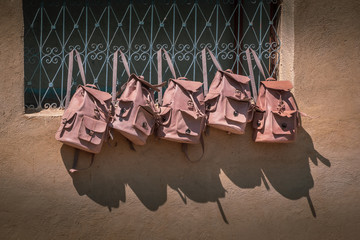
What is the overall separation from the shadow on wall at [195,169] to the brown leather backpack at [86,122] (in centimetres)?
25

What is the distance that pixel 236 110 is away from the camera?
330 cm

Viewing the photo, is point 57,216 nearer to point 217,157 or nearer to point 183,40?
point 217,157

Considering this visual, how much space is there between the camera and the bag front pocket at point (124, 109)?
10.4 ft

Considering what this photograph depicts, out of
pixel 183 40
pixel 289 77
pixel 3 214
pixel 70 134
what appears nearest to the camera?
pixel 70 134

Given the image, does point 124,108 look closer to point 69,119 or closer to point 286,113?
point 69,119

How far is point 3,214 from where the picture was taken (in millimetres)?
3342

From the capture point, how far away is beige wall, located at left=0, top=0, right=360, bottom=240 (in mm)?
3361

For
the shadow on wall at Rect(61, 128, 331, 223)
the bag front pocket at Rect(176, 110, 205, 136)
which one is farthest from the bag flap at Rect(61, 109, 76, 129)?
the bag front pocket at Rect(176, 110, 205, 136)

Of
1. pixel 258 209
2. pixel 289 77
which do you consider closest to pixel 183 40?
pixel 289 77

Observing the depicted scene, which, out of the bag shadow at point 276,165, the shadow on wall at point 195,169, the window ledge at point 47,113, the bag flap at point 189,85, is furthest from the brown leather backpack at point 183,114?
the window ledge at point 47,113

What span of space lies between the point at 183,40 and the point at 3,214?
283 cm

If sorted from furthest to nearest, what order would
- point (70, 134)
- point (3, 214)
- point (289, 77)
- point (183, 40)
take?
point (183, 40) → point (289, 77) → point (3, 214) → point (70, 134)

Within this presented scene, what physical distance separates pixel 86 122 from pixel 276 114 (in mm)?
1583

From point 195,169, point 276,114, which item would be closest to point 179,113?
point 195,169
